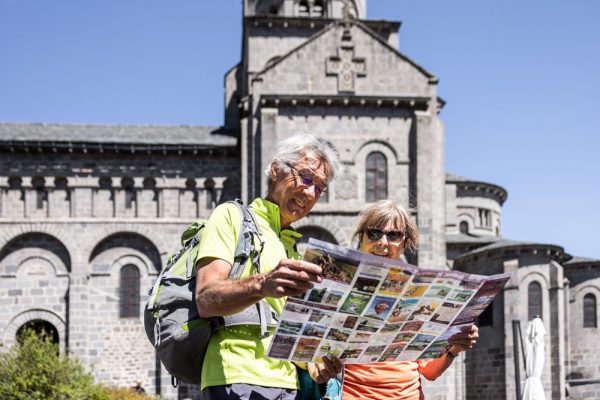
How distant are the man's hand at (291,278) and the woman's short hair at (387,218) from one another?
176 cm

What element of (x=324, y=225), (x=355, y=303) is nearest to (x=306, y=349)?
(x=355, y=303)

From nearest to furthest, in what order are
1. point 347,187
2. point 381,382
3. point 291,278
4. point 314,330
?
point 291,278, point 314,330, point 381,382, point 347,187

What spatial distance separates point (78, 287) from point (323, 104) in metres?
10.7

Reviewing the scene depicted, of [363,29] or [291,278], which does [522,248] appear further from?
[291,278]

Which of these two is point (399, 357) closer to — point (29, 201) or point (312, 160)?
point (312, 160)

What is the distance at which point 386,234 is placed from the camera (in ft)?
19.2

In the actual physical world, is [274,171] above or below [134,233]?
below

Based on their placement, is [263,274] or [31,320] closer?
[263,274]

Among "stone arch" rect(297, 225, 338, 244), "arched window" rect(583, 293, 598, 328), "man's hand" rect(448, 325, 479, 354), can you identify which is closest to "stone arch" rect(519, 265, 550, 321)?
"arched window" rect(583, 293, 598, 328)

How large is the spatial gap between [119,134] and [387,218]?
1157 inches

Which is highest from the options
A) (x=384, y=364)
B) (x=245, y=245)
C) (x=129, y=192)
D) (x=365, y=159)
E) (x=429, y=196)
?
(x=365, y=159)

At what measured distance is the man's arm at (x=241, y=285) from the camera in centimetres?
405

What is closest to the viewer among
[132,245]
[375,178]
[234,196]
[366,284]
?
[366,284]

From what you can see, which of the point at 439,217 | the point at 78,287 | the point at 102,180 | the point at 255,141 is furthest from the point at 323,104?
the point at 78,287
